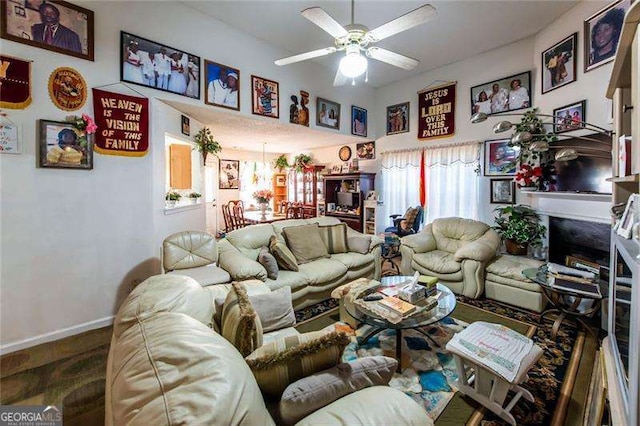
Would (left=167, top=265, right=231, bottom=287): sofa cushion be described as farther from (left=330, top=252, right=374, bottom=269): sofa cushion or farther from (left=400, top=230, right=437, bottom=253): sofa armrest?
(left=400, top=230, right=437, bottom=253): sofa armrest

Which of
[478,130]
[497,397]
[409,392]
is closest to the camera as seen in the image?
[497,397]

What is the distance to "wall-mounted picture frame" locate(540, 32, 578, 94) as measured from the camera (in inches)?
121

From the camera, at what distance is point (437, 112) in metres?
4.83

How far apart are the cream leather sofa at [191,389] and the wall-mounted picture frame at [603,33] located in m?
3.79

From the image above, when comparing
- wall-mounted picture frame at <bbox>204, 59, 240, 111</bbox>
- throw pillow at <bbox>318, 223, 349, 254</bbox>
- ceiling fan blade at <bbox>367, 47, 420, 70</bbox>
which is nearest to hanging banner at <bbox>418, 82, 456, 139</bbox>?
ceiling fan blade at <bbox>367, 47, 420, 70</bbox>

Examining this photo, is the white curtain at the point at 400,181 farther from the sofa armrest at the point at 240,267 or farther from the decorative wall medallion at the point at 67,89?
the decorative wall medallion at the point at 67,89

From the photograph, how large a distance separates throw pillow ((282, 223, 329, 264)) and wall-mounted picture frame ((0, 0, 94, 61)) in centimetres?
261

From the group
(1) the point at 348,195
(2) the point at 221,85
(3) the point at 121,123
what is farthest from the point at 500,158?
(3) the point at 121,123

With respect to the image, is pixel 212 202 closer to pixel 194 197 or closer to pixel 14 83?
pixel 194 197

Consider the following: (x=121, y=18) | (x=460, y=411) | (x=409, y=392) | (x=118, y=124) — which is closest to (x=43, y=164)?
(x=118, y=124)

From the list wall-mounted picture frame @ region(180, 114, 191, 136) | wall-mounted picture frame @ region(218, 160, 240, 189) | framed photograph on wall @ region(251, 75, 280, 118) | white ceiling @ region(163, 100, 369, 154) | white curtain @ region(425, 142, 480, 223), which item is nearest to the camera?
wall-mounted picture frame @ region(180, 114, 191, 136)

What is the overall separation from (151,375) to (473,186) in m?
4.89

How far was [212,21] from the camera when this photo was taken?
3.30 meters

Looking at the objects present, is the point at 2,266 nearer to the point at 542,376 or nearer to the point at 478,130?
the point at 542,376
